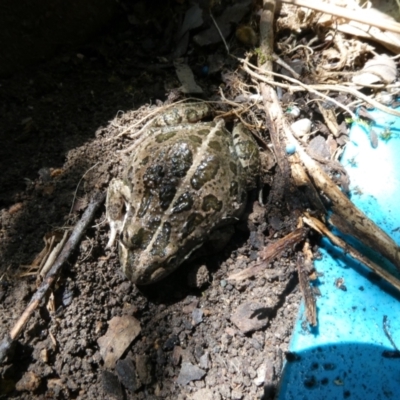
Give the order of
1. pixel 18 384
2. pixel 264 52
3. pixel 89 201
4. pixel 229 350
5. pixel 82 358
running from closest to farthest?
pixel 18 384
pixel 82 358
pixel 229 350
pixel 89 201
pixel 264 52

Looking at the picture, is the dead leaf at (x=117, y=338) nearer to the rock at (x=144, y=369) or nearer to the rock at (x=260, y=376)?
the rock at (x=144, y=369)

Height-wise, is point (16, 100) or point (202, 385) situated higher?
point (16, 100)

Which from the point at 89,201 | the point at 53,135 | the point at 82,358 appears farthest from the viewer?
the point at 53,135

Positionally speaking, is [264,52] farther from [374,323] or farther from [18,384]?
Result: [18,384]

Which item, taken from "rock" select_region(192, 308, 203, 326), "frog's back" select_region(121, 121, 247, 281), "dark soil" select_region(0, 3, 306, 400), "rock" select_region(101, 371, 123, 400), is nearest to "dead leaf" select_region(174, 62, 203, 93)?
"dark soil" select_region(0, 3, 306, 400)


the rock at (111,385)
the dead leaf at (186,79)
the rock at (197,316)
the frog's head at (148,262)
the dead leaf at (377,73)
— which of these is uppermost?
the dead leaf at (377,73)

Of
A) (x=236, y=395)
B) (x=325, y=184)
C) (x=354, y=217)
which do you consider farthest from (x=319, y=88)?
(x=236, y=395)

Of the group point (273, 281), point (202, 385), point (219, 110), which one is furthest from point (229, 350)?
point (219, 110)

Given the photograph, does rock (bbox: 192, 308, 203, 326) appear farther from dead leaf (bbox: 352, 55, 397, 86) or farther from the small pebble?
dead leaf (bbox: 352, 55, 397, 86)

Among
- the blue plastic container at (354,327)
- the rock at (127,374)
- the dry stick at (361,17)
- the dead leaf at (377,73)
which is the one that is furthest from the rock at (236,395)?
the dry stick at (361,17)
